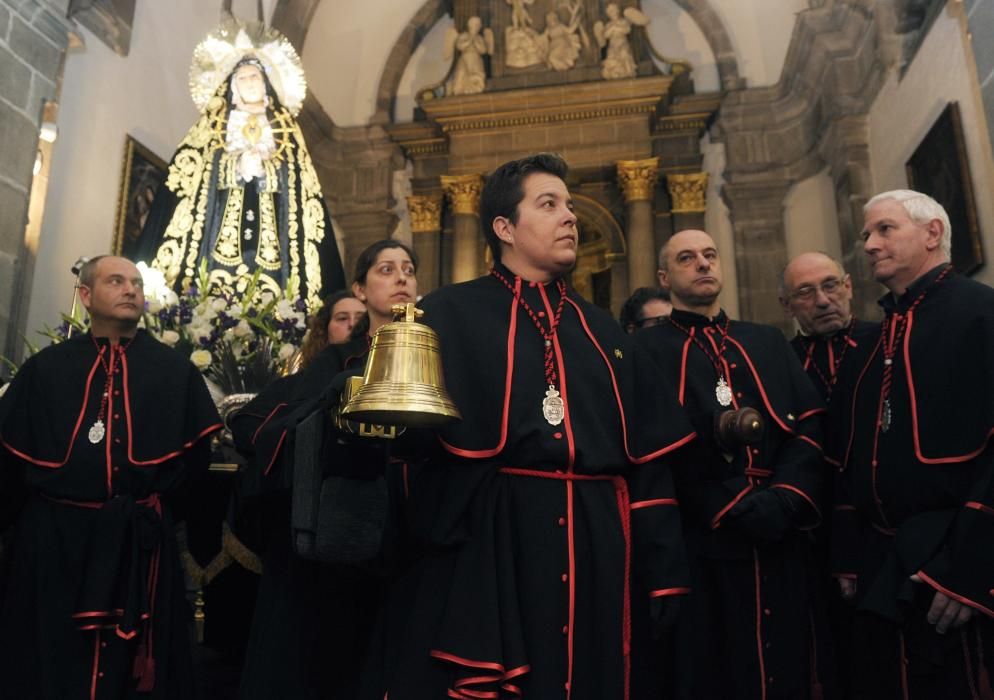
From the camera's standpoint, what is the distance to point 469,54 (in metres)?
10.9

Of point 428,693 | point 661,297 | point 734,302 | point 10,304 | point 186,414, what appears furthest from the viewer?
point 734,302

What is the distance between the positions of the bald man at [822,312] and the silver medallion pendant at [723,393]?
833mm

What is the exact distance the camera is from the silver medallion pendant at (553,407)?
1764 millimetres

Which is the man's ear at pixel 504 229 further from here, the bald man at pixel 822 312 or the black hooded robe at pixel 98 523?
the bald man at pixel 822 312

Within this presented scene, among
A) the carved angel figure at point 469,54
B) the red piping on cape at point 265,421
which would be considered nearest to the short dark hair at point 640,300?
the red piping on cape at point 265,421

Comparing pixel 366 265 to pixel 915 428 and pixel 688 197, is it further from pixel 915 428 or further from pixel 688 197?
pixel 688 197

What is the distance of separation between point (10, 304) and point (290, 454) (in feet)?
10.9

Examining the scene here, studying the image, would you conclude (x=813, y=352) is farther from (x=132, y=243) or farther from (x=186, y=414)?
(x=132, y=243)

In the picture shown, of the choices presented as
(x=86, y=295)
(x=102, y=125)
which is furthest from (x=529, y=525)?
(x=102, y=125)

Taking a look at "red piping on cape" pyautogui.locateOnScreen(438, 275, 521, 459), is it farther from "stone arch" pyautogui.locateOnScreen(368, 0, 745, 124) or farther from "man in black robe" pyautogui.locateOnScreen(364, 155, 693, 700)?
"stone arch" pyautogui.locateOnScreen(368, 0, 745, 124)

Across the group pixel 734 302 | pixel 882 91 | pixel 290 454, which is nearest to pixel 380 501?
pixel 290 454

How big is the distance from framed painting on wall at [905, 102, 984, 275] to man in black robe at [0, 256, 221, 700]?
4.91 metres

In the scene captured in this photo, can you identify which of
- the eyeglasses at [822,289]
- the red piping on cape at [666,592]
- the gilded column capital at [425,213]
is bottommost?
the red piping on cape at [666,592]

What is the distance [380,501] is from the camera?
167cm
